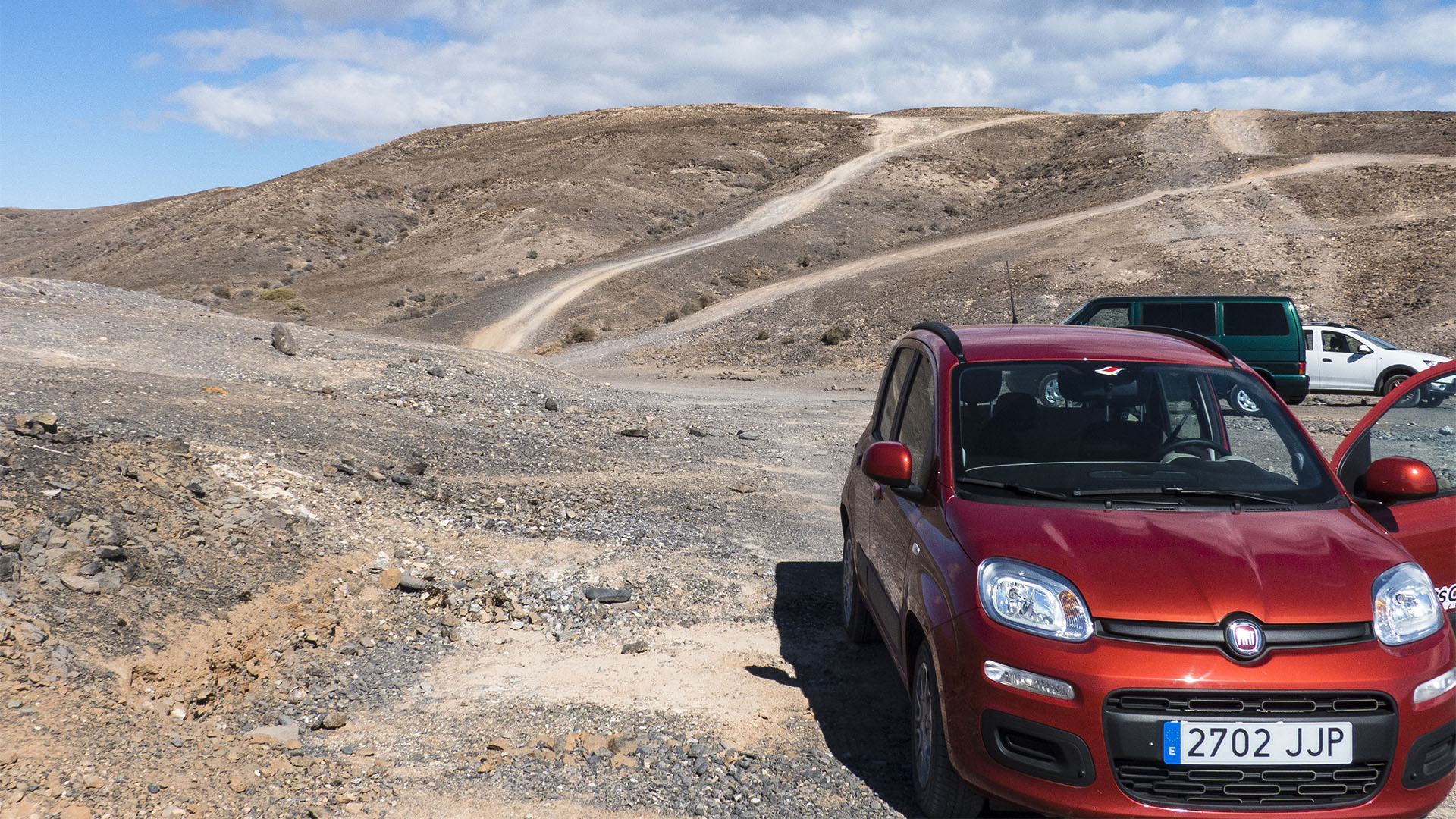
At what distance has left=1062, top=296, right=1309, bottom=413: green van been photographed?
18.3 meters

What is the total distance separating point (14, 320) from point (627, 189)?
1985 inches

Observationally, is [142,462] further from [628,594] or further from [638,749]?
[638,749]

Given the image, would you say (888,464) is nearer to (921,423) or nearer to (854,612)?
(921,423)

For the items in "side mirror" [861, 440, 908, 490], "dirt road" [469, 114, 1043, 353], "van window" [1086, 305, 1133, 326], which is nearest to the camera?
"side mirror" [861, 440, 908, 490]

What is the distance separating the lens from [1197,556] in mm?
3422

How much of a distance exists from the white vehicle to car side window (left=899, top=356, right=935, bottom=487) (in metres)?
16.8

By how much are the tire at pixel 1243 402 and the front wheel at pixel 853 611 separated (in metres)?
2.10

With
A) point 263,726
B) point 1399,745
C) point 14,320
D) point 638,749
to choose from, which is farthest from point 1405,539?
point 14,320

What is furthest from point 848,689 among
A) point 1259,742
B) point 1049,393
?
point 1259,742

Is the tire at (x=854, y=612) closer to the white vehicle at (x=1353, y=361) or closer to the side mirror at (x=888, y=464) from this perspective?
the side mirror at (x=888, y=464)

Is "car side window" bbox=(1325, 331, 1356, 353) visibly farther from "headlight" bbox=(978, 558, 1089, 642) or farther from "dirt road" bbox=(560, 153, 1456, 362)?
"headlight" bbox=(978, 558, 1089, 642)

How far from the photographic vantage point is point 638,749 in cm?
452

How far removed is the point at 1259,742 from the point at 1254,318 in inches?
697

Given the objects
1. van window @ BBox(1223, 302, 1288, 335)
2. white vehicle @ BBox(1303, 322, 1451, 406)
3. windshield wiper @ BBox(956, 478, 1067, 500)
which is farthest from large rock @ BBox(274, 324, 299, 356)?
white vehicle @ BBox(1303, 322, 1451, 406)
